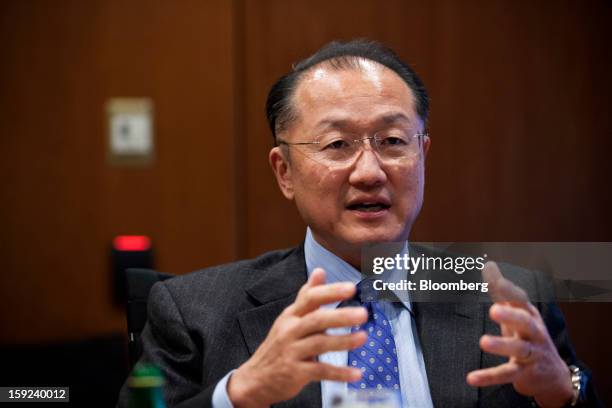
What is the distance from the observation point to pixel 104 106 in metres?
3.24

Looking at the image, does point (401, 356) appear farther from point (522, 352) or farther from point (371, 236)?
point (522, 352)

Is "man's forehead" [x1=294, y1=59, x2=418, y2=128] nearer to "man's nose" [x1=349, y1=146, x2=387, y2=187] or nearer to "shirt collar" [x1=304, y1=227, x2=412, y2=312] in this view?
"man's nose" [x1=349, y1=146, x2=387, y2=187]

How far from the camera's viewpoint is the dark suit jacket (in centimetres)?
180

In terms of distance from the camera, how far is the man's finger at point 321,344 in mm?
1469

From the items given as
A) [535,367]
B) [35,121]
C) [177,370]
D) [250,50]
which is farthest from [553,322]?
[35,121]

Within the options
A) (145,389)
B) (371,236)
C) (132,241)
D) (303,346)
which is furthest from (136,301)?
(132,241)

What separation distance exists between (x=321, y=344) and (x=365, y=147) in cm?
59

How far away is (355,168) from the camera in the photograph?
1.93 metres

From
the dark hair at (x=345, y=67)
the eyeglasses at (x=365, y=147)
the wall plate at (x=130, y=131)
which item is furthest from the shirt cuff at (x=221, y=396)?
the wall plate at (x=130, y=131)

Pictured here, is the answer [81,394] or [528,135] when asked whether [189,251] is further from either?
[528,135]

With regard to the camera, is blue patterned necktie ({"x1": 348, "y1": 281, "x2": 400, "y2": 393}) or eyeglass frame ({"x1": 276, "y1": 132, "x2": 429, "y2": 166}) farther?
eyeglass frame ({"x1": 276, "y1": 132, "x2": 429, "y2": 166})

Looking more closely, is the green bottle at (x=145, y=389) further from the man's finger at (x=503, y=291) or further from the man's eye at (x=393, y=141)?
the man's eye at (x=393, y=141)

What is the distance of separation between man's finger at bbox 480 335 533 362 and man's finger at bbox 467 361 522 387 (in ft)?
0.07

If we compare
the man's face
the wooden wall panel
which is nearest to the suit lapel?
the man's face
